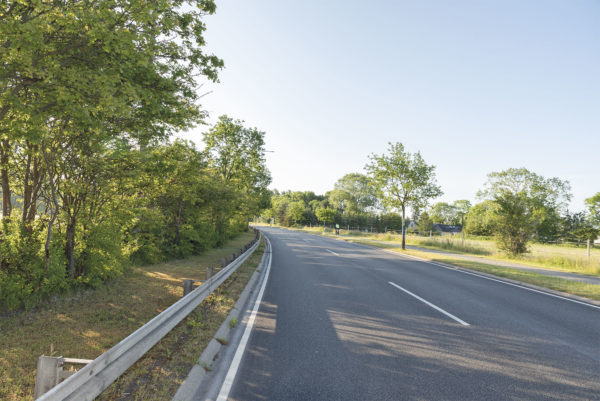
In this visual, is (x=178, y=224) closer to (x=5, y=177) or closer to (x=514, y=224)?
(x=5, y=177)

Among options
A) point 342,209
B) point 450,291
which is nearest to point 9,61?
point 450,291

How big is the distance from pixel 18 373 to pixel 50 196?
15.2ft

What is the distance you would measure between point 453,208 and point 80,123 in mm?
147236

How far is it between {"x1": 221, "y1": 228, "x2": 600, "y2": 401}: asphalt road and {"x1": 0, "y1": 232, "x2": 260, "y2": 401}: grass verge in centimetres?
142

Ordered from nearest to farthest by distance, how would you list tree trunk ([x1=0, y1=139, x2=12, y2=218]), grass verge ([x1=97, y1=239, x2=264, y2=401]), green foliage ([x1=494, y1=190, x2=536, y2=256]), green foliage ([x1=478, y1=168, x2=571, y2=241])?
1. grass verge ([x1=97, y1=239, x2=264, y2=401])
2. tree trunk ([x1=0, y1=139, x2=12, y2=218])
3. green foliage ([x1=494, y1=190, x2=536, y2=256])
4. green foliage ([x1=478, y1=168, x2=571, y2=241])

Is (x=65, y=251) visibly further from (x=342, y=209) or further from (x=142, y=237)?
(x=342, y=209)

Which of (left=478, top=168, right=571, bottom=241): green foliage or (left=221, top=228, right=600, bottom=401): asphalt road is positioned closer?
(left=221, top=228, right=600, bottom=401): asphalt road

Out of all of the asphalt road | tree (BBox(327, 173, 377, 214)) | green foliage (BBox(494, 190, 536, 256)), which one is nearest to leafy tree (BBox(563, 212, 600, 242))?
tree (BBox(327, 173, 377, 214))

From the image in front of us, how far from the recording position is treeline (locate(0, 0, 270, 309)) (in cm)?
443

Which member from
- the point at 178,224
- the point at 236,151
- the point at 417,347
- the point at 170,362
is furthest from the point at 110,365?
the point at 236,151

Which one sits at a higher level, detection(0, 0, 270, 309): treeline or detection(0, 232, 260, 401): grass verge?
detection(0, 0, 270, 309): treeline

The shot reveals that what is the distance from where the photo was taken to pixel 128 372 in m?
3.56

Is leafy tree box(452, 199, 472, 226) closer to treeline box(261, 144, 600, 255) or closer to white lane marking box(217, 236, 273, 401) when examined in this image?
treeline box(261, 144, 600, 255)

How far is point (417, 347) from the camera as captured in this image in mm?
4594
